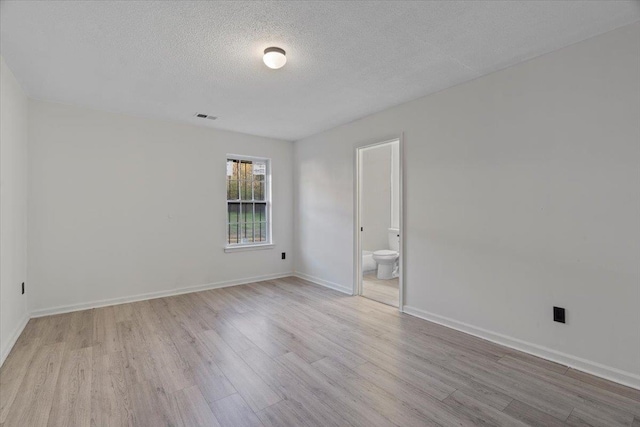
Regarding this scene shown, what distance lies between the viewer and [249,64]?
2.58 meters

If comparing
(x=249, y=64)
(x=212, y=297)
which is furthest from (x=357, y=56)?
(x=212, y=297)

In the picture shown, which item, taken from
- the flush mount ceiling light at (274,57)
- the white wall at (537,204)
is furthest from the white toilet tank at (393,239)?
the flush mount ceiling light at (274,57)

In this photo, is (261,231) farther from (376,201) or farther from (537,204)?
(537,204)

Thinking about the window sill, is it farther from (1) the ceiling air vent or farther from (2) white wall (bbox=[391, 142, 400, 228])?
(2) white wall (bbox=[391, 142, 400, 228])

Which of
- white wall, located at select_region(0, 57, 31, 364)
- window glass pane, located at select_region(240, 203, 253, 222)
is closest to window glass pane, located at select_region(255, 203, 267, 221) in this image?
window glass pane, located at select_region(240, 203, 253, 222)

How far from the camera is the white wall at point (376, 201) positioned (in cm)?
596

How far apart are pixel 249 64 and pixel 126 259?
2.98 metres

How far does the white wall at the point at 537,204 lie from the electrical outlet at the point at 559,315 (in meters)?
0.05

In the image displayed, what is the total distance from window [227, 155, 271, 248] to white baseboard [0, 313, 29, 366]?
238 centimetres

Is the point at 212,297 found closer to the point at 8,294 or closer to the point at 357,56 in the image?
the point at 8,294

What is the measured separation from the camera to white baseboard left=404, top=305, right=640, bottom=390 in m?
2.07

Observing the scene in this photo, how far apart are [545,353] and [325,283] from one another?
113 inches

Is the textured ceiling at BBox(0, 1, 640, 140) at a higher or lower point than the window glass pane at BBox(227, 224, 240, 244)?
higher

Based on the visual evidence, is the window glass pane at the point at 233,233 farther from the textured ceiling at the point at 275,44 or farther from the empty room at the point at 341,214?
the textured ceiling at the point at 275,44
